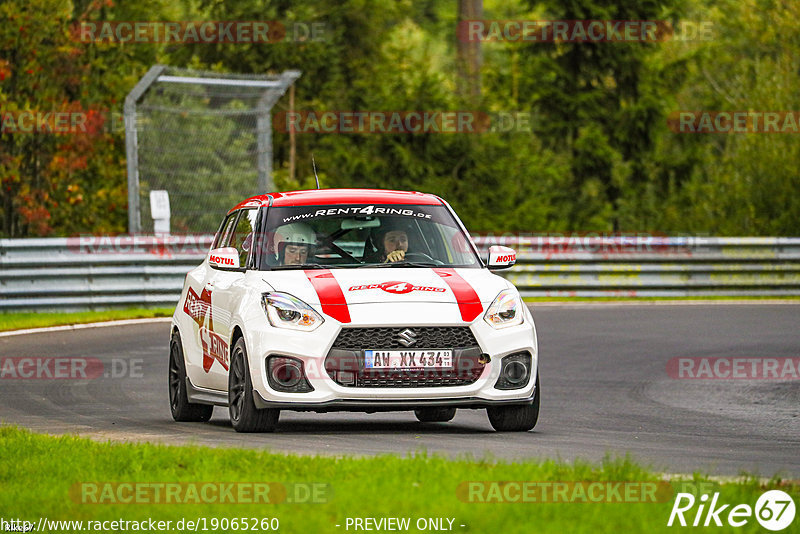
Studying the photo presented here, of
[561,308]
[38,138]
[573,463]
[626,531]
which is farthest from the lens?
[38,138]

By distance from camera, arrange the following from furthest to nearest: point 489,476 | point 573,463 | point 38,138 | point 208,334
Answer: point 38,138, point 208,334, point 573,463, point 489,476

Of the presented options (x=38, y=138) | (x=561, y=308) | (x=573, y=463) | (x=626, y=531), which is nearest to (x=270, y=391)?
(x=573, y=463)

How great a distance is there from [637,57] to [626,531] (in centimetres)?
3918

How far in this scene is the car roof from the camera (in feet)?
37.1

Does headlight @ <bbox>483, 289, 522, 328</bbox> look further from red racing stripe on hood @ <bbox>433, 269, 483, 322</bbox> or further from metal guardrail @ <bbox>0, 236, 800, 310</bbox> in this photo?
metal guardrail @ <bbox>0, 236, 800, 310</bbox>

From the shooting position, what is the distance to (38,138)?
28.6 metres

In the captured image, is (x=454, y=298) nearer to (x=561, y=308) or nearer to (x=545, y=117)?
(x=561, y=308)

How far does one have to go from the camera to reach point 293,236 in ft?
36.1

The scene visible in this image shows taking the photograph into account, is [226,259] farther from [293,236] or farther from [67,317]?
[67,317]

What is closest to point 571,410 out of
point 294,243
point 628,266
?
point 294,243

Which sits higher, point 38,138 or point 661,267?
point 38,138

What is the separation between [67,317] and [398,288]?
12.1 meters

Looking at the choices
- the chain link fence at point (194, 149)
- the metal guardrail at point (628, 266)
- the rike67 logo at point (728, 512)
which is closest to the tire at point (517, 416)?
the rike67 logo at point (728, 512)

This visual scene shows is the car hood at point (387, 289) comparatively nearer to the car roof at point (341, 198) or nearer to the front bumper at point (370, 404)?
the front bumper at point (370, 404)
